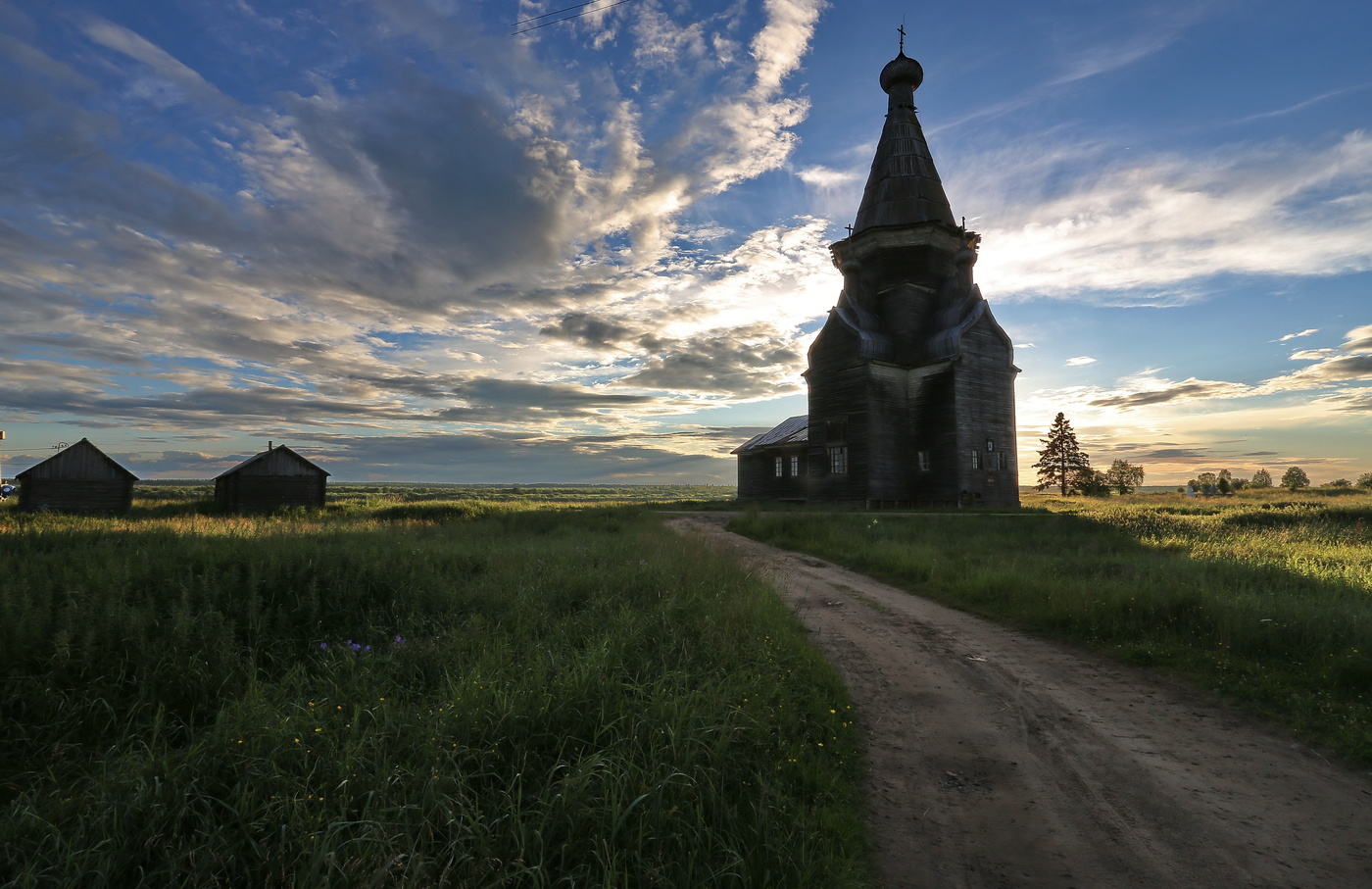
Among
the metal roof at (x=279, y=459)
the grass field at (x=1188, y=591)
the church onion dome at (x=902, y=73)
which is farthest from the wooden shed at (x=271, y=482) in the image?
the church onion dome at (x=902, y=73)

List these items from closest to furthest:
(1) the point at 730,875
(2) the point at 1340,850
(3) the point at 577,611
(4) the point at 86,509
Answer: (1) the point at 730,875 → (2) the point at 1340,850 → (3) the point at 577,611 → (4) the point at 86,509

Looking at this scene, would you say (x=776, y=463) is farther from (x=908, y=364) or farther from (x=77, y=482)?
(x=77, y=482)

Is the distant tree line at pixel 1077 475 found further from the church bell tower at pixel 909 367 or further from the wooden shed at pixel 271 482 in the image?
the wooden shed at pixel 271 482

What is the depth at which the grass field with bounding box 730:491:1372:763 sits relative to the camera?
20.9 feet

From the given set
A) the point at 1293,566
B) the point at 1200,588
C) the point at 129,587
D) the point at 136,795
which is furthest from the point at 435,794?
the point at 1293,566

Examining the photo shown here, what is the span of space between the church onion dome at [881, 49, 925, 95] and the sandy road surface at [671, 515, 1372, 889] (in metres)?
38.6

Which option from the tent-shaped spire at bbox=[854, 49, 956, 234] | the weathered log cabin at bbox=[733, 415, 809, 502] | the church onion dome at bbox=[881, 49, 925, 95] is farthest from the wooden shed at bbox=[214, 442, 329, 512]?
the church onion dome at bbox=[881, 49, 925, 95]

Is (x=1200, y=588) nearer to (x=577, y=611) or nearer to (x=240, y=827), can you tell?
(x=577, y=611)

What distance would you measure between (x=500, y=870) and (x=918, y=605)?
907 centimetres

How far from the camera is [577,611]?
7430 millimetres

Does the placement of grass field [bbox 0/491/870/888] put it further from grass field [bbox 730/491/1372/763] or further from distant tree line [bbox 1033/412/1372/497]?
distant tree line [bbox 1033/412/1372/497]

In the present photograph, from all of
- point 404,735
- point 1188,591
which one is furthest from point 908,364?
point 404,735

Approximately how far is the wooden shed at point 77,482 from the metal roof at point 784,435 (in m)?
35.0

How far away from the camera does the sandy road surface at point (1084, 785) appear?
3.50m
